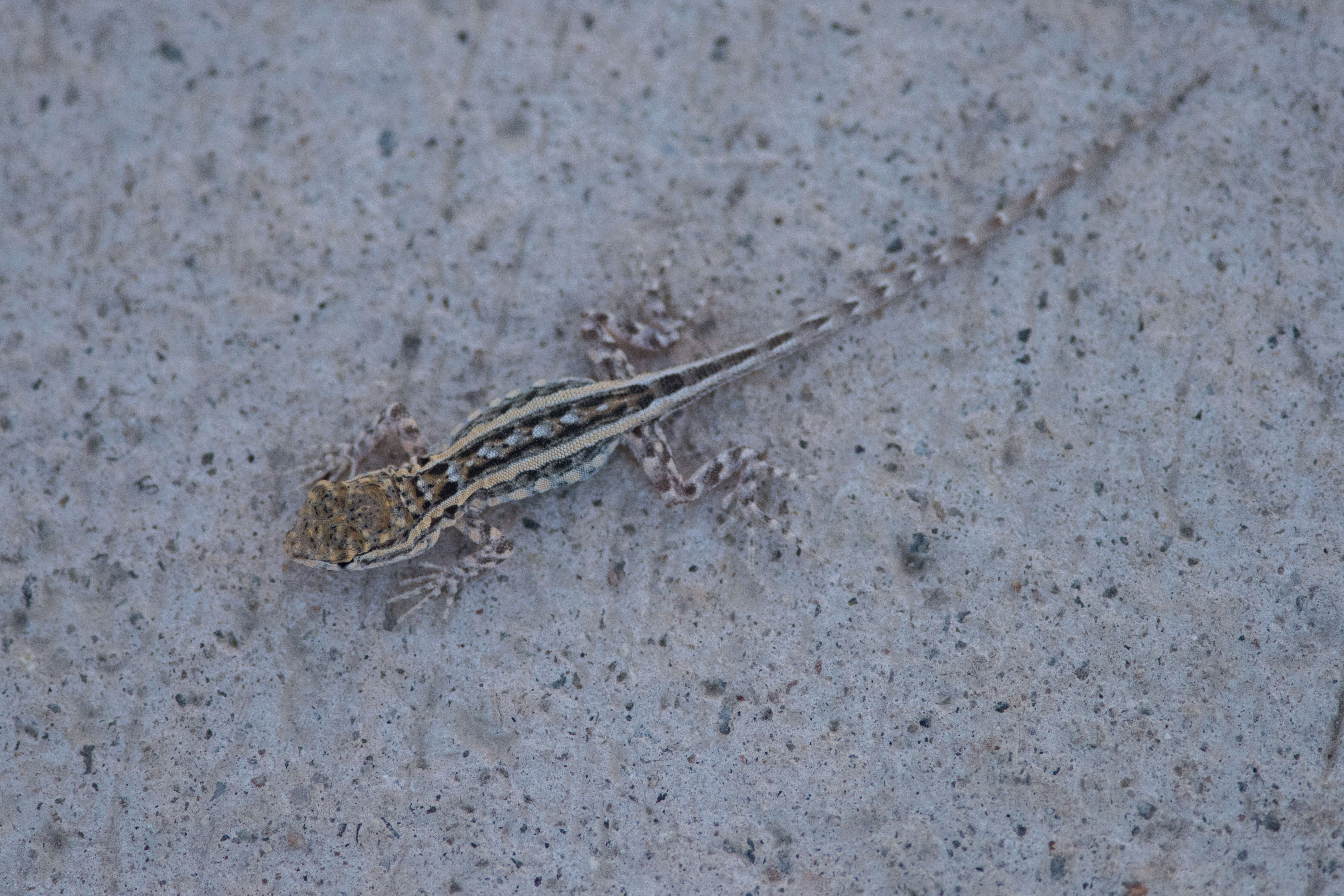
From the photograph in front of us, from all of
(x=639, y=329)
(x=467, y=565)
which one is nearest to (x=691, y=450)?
(x=639, y=329)

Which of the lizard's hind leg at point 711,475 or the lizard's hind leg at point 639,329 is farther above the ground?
the lizard's hind leg at point 639,329

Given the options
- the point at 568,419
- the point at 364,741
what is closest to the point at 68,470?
the point at 364,741

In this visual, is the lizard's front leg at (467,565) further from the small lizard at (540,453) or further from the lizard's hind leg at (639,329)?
the lizard's hind leg at (639,329)

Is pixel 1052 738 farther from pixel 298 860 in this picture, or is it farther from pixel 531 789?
pixel 298 860

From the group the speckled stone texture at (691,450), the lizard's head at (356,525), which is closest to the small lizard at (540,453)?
the lizard's head at (356,525)

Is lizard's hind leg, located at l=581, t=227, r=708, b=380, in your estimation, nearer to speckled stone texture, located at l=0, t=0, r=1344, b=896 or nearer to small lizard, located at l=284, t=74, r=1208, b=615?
small lizard, located at l=284, t=74, r=1208, b=615

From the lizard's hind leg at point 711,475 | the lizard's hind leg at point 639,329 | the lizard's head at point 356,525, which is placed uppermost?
the lizard's hind leg at point 639,329
